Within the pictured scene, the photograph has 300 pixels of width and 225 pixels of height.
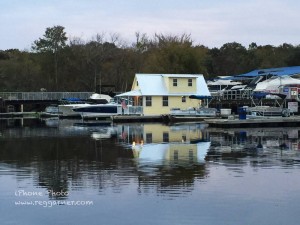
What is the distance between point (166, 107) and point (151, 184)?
40191 mm

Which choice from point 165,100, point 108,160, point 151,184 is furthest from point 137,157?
point 165,100

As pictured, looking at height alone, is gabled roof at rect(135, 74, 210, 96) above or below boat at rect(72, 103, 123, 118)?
above

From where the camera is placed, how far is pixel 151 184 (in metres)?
16.2

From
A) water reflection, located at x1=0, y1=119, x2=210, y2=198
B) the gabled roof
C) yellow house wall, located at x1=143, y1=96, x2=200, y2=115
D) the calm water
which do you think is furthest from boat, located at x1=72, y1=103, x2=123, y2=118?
the calm water

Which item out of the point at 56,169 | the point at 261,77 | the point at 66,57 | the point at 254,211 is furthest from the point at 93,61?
the point at 254,211

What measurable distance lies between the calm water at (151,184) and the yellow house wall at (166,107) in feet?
88.8

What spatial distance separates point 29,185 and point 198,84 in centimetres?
4375

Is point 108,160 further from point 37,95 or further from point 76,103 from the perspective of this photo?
point 37,95

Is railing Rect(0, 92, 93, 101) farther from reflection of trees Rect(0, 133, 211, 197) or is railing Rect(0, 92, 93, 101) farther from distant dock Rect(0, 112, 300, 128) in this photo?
reflection of trees Rect(0, 133, 211, 197)

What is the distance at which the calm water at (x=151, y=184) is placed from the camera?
12.7 metres

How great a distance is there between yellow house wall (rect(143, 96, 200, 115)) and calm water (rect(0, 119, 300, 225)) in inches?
1066

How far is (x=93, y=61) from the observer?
86.9 meters

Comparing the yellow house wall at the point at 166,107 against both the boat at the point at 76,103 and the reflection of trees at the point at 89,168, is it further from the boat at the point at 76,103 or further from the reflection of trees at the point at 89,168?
the reflection of trees at the point at 89,168

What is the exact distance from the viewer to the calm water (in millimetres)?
12688
